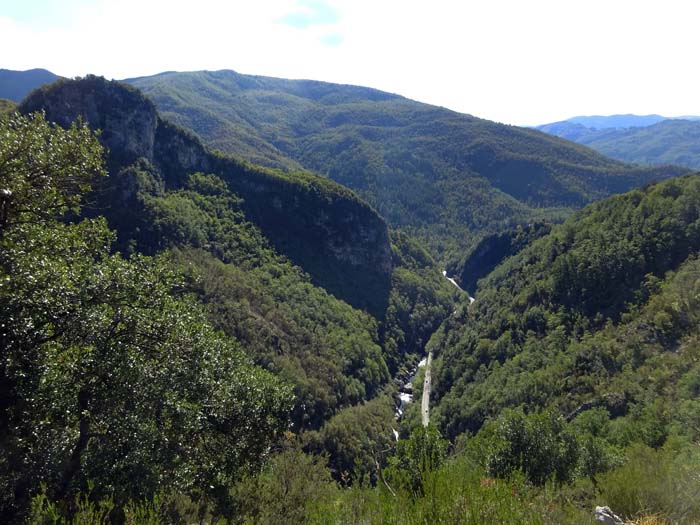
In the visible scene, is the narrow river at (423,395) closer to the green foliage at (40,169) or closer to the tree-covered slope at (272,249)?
the tree-covered slope at (272,249)

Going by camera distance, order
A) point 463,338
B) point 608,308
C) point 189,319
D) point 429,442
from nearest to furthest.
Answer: point 189,319
point 429,442
point 608,308
point 463,338

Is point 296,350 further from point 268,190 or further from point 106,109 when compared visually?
point 106,109

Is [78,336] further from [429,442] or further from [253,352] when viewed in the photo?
[253,352]

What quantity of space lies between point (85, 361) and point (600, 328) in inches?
3208

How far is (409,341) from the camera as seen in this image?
141m

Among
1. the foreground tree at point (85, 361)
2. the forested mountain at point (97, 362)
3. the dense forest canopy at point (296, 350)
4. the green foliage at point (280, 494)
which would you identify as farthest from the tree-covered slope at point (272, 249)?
the foreground tree at point (85, 361)

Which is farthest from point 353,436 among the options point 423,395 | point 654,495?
point 654,495

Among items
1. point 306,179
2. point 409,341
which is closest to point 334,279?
point 409,341

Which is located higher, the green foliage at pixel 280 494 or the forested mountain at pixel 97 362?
the forested mountain at pixel 97 362

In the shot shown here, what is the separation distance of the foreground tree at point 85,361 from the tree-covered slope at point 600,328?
125 feet

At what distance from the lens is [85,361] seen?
12.3 m

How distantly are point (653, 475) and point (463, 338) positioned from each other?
10451 cm

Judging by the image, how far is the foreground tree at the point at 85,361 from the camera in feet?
37.3

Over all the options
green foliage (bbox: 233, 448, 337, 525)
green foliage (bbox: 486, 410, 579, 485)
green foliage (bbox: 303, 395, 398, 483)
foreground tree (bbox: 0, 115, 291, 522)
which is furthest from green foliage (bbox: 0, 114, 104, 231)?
green foliage (bbox: 303, 395, 398, 483)
